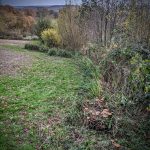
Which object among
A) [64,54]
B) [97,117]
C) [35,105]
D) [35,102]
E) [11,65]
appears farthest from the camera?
[64,54]

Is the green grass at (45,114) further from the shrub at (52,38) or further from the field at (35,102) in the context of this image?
the shrub at (52,38)

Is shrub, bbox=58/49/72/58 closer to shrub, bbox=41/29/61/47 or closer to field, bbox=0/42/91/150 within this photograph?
shrub, bbox=41/29/61/47

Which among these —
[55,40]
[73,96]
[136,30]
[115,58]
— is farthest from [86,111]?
[55,40]

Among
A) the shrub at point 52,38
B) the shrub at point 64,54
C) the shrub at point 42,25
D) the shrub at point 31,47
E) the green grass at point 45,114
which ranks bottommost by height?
the green grass at point 45,114

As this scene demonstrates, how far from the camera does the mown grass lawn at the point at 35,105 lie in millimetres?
5047

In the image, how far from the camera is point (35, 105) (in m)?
6.65

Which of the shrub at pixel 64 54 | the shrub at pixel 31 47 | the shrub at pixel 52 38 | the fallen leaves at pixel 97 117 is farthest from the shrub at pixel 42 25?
the fallen leaves at pixel 97 117

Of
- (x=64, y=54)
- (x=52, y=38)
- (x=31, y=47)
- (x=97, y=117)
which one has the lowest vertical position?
(x=97, y=117)

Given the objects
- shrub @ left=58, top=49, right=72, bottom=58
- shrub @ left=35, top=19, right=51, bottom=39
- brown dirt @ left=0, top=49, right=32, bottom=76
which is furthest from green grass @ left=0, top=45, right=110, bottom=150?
shrub @ left=35, top=19, right=51, bottom=39

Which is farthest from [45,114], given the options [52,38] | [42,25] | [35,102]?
[42,25]

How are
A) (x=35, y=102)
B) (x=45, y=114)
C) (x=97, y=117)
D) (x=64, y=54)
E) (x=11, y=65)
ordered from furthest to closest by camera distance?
(x=64, y=54), (x=11, y=65), (x=35, y=102), (x=45, y=114), (x=97, y=117)

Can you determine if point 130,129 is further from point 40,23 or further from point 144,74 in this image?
point 40,23

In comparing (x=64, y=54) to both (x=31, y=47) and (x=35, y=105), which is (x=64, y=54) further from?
(x=35, y=105)

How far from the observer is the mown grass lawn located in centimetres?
505
